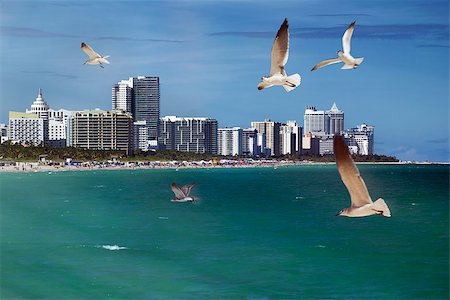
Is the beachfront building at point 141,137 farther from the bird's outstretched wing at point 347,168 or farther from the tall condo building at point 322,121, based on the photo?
the bird's outstretched wing at point 347,168

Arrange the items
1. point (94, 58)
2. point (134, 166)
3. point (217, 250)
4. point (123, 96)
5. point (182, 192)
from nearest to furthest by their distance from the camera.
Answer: point (94, 58)
point (182, 192)
point (217, 250)
point (134, 166)
point (123, 96)

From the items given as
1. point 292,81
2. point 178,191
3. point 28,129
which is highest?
point 28,129

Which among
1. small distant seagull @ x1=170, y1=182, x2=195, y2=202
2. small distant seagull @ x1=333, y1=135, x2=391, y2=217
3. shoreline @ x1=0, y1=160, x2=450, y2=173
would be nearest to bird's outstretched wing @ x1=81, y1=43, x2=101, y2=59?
small distant seagull @ x1=333, y1=135, x2=391, y2=217

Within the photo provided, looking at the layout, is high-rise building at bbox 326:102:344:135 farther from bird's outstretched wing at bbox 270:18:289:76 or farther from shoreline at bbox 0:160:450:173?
bird's outstretched wing at bbox 270:18:289:76

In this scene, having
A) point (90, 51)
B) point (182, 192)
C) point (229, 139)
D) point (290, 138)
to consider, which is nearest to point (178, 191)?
point (182, 192)

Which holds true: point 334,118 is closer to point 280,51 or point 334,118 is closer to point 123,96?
point 123,96

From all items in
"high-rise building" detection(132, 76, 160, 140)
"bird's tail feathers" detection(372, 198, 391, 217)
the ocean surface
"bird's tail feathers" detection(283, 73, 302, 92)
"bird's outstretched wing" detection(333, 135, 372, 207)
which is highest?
"high-rise building" detection(132, 76, 160, 140)
